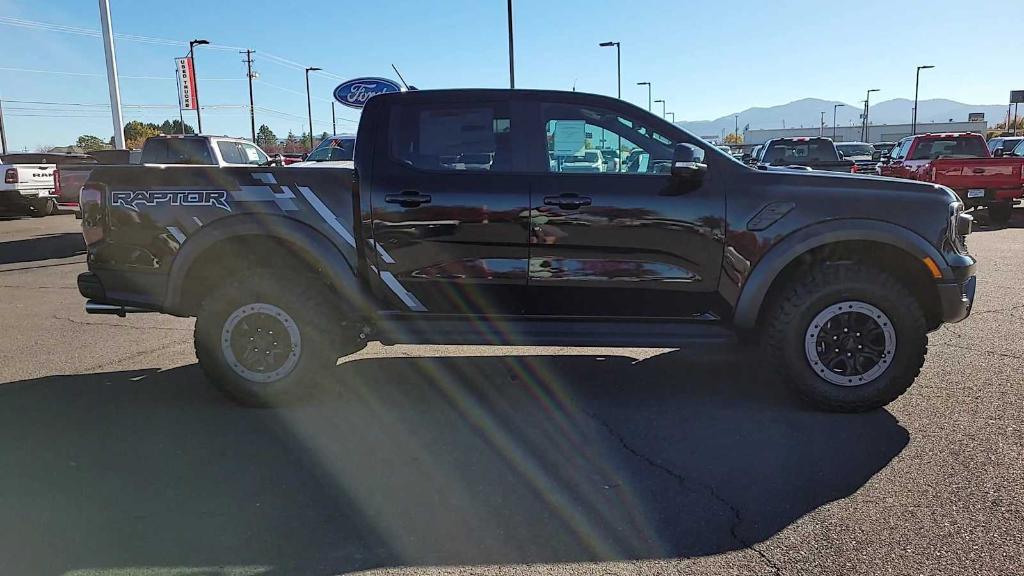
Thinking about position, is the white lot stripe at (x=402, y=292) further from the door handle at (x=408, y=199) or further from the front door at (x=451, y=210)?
the door handle at (x=408, y=199)

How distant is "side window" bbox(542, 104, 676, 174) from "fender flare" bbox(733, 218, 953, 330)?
0.86m

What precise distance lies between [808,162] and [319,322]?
13794 mm

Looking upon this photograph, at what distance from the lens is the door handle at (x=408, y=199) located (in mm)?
4418

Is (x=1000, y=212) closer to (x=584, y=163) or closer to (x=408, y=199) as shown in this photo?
(x=584, y=163)

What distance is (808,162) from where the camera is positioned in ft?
50.9

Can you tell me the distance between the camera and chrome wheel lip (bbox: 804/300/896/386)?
14.3ft

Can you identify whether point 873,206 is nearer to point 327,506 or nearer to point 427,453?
point 427,453

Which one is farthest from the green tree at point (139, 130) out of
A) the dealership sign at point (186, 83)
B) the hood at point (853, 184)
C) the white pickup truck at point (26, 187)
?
the hood at point (853, 184)

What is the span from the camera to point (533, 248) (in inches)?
173

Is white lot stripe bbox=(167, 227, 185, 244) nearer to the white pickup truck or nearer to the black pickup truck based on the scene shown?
the black pickup truck

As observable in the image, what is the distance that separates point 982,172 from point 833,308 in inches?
471

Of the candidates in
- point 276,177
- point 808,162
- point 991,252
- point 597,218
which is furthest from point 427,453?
point 808,162

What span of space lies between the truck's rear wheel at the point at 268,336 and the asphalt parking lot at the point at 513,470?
218 millimetres

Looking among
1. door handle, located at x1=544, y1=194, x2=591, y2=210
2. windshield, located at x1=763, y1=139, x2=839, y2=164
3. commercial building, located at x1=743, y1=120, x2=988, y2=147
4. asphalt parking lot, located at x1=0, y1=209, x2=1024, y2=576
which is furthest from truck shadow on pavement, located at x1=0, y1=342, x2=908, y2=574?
commercial building, located at x1=743, y1=120, x2=988, y2=147
